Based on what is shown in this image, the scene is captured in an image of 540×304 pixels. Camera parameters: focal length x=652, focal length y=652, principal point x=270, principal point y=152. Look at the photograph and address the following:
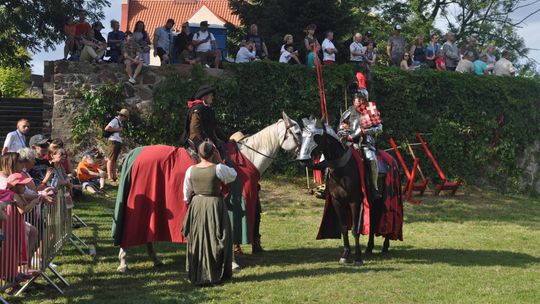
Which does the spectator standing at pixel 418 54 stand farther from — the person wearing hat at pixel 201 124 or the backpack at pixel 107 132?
the person wearing hat at pixel 201 124

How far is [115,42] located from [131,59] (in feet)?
2.16

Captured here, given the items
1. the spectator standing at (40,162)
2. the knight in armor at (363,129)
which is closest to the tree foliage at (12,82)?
the spectator standing at (40,162)

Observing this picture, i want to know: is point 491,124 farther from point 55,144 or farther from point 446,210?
point 55,144

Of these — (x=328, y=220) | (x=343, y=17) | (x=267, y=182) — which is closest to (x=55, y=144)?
(x=328, y=220)

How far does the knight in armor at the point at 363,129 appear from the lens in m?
9.80

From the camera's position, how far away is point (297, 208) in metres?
14.8

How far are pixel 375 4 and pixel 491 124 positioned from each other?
10.0m

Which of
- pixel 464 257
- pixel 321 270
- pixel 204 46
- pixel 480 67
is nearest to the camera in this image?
pixel 321 270

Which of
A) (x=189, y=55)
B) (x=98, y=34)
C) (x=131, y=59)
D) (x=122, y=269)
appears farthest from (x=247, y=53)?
(x=122, y=269)

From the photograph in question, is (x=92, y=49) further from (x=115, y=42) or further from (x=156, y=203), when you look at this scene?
(x=156, y=203)

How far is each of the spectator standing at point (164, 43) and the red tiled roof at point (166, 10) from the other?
32026mm

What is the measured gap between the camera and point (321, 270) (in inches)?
345

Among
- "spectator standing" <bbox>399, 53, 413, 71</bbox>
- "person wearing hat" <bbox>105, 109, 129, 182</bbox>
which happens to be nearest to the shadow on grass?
"person wearing hat" <bbox>105, 109, 129, 182</bbox>

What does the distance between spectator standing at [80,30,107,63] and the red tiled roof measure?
1297 inches
